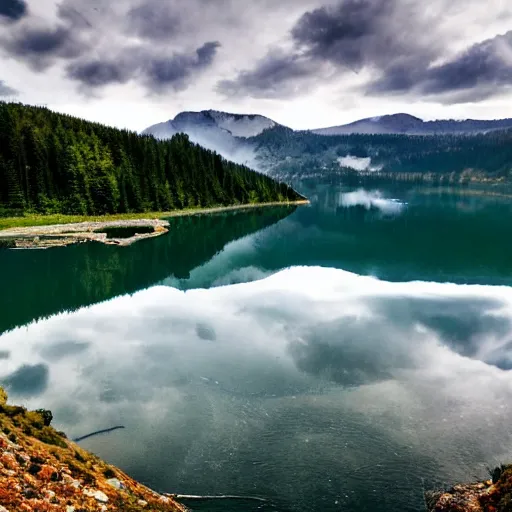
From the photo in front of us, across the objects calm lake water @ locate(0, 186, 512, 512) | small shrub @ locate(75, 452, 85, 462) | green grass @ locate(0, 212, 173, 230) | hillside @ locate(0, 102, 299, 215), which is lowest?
calm lake water @ locate(0, 186, 512, 512)

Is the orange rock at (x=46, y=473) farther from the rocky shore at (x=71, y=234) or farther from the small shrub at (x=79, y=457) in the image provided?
the rocky shore at (x=71, y=234)

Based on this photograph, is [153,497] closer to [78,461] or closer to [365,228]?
[78,461]

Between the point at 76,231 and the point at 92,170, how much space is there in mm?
39489

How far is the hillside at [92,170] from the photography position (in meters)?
114

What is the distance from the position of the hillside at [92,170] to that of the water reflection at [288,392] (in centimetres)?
8838

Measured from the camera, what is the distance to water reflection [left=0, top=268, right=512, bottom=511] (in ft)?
52.6

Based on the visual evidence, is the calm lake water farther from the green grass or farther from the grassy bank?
the grassy bank

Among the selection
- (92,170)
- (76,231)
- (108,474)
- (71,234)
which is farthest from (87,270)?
(92,170)

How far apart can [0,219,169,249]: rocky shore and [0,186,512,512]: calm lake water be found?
804 inches

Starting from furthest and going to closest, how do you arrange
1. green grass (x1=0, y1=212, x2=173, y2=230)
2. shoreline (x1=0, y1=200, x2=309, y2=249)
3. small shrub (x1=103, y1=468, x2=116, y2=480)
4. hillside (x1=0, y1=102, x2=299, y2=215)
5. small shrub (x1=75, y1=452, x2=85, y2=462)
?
hillside (x1=0, y1=102, x2=299, y2=215) → green grass (x1=0, y1=212, x2=173, y2=230) → shoreline (x1=0, y1=200, x2=309, y2=249) → small shrub (x1=75, y1=452, x2=85, y2=462) → small shrub (x1=103, y1=468, x2=116, y2=480)

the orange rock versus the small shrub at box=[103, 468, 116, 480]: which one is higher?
the orange rock

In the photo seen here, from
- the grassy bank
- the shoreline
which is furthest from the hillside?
the shoreline

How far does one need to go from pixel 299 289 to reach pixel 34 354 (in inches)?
1096

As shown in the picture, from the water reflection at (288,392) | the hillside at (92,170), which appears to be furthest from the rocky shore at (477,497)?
the hillside at (92,170)
